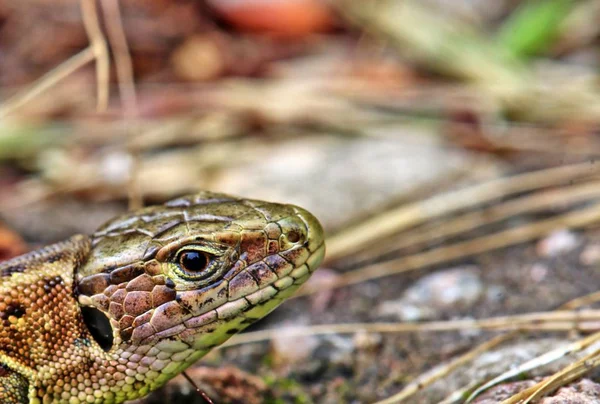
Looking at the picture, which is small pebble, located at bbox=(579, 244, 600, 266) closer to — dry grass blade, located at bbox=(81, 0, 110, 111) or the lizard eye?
the lizard eye

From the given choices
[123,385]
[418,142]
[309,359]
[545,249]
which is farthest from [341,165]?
[123,385]

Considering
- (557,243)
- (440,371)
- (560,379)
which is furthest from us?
(557,243)

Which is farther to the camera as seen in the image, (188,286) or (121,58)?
(121,58)

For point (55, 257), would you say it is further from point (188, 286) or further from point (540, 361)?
point (540, 361)

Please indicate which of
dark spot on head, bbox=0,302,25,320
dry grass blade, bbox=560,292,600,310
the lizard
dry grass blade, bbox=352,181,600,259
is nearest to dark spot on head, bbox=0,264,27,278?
the lizard

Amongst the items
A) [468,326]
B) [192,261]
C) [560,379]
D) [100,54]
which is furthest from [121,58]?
[560,379]

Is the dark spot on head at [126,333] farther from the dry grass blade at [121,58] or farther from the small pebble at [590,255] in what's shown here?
the small pebble at [590,255]
